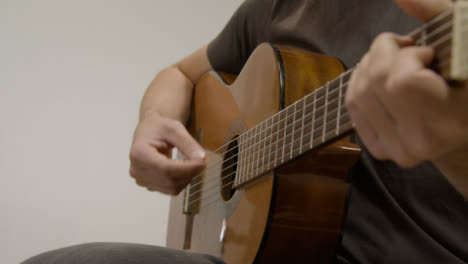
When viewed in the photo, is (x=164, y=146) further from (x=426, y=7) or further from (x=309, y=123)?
(x=426, y=7)

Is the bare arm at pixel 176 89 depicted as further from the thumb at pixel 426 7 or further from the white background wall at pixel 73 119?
the thumb at pixel 426 7

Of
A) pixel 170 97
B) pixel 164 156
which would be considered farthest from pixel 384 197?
pixel 170 97

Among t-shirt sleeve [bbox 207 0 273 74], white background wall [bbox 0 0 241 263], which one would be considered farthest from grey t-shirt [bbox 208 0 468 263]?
white background wall [bbox 0 0 241 263]

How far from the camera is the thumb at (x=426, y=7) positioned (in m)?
0.36

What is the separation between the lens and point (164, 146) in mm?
859

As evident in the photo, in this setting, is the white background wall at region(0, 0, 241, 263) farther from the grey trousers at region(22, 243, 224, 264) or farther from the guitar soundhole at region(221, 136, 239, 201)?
the grey trousers at region(22, 243, 224, 264)

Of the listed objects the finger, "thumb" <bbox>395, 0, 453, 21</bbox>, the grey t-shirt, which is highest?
"thumb" <bbox>395, 0, 453, 21</bbox>

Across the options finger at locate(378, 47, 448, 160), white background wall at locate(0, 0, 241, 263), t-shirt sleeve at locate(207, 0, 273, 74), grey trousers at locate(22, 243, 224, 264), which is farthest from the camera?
white background wall at locate(0, 0, 241, 263)

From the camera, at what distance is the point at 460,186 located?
44cm

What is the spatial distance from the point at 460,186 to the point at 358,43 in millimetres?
396

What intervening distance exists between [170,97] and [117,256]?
2.07ft

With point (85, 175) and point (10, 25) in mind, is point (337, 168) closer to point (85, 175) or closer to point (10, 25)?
point (85, 175)

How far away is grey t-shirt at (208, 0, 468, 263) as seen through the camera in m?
0.62

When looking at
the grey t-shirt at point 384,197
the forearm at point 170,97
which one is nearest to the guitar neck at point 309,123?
the grey t-shirt at point 384,197
